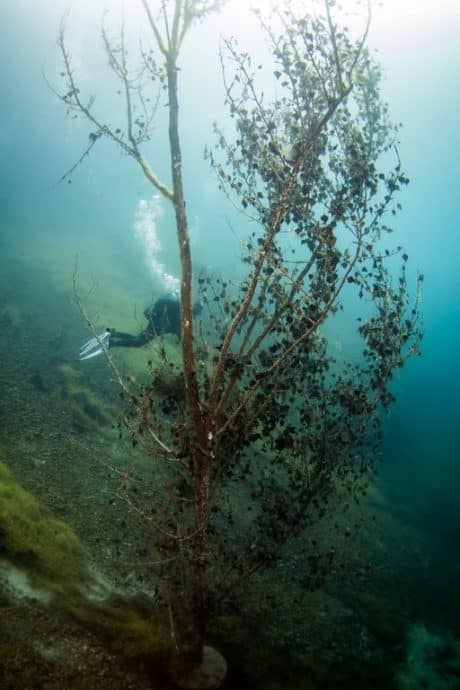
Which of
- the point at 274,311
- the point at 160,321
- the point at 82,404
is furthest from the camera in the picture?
the point at 82,404

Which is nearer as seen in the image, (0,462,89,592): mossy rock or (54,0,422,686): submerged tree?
(54,0,422,686): submerged tree

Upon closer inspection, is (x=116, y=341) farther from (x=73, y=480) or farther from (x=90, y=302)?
(x=90, y=302)

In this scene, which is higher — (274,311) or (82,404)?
(274,311)

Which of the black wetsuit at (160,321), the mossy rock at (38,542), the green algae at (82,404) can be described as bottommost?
the mossy rock at (38,542)

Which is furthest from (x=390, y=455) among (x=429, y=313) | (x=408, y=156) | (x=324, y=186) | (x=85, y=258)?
(x=429, y=313)

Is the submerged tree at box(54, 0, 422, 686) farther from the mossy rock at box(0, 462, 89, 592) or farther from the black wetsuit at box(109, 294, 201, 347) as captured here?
the black wetsuit at box(109, 294, 201, 347)

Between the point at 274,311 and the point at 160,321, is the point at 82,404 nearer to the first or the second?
the point at 160,321

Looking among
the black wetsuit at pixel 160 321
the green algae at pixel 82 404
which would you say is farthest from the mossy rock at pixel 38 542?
the black wetsuit at pixel 160 321

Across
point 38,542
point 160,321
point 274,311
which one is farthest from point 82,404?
point 274,311

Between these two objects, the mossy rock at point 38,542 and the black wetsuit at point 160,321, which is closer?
the mossy rock at point 38,542

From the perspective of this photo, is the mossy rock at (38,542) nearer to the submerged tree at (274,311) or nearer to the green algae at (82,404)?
the submerged tree at (274,311)

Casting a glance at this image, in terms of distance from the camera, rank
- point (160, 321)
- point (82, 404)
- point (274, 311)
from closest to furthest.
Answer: point (274, 311) < point (160, 321) < point (82, 404)

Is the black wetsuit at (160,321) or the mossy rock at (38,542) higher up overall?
the black wetsuit at (160,321)

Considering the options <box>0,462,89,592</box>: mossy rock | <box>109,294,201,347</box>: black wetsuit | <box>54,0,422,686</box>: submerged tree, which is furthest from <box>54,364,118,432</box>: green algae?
<box>54,0,422,686</box>: submerged tree
